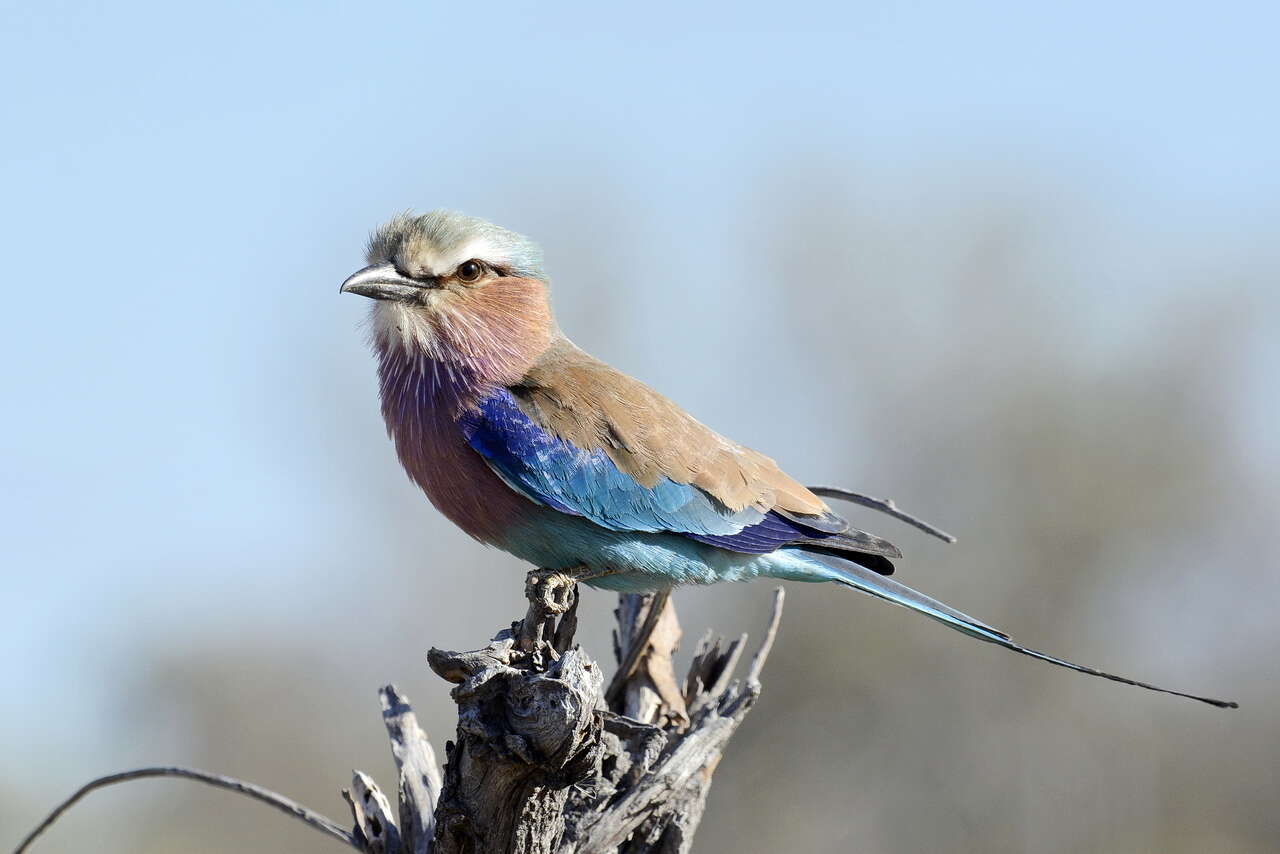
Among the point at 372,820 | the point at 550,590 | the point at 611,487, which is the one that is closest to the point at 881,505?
the point at 611,487

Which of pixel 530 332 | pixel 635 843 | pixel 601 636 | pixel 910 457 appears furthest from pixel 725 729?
pixel 910 457

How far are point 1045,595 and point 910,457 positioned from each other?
167 centimetres

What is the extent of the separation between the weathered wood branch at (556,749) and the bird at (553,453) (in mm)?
265

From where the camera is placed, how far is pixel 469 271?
185 inches

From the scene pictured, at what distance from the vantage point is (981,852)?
10.4m

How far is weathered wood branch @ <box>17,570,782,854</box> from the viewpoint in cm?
326

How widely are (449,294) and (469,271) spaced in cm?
12

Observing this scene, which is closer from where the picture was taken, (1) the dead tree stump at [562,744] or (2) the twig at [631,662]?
(1) the dead tree stump at [562,744]

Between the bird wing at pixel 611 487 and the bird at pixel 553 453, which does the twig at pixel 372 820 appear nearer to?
the bird at pixel 553 453

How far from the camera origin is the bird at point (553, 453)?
429cm

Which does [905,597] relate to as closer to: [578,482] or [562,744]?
[578,482]

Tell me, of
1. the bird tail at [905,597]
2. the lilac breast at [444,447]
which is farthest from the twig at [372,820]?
the bird tail at [905,597]

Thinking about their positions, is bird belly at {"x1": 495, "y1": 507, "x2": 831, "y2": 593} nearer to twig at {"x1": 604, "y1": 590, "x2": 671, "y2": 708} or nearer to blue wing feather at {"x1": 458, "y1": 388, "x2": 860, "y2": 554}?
blue wing feather at {"x1": 458, "y1": 388, "x2": 860, "y2": 554}

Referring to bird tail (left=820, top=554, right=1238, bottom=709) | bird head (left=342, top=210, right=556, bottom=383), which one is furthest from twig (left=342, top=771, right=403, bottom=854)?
bird tail (left=820, top=554, right=1238, bottom=709)
